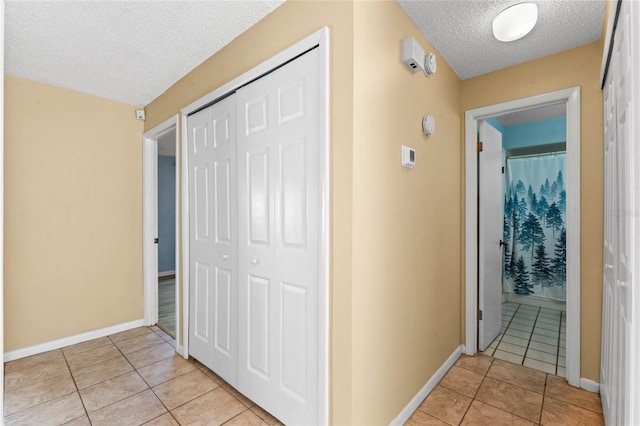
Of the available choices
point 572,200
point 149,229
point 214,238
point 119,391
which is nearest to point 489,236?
point 572,200

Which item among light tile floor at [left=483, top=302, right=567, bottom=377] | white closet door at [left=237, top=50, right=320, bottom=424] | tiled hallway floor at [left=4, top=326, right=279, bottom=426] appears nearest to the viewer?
white closet door at [left=237, top=50, right=320, bottom=424]

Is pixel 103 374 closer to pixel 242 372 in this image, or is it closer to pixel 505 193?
pixel 242 372

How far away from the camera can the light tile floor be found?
2.54 m

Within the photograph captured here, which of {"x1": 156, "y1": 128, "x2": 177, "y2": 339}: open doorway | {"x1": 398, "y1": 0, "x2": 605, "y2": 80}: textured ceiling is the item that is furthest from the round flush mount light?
{"x1": 156, "y1": 128, "x2": 177, "y2": 339}: open doorway

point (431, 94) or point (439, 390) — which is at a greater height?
point (431, 94)

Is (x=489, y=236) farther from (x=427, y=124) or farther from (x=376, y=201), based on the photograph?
(x=376, y=201)

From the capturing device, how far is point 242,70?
6.63 feet

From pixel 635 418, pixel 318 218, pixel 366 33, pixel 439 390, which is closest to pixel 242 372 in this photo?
pixel 318 218

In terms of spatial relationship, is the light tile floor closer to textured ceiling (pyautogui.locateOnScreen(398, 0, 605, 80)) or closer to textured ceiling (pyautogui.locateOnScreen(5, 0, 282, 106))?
textured ceiling (pyautogui.locateOnScreen(398, 0, 605, 80))

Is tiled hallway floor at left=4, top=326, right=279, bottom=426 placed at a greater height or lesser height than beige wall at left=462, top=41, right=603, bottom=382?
lesser

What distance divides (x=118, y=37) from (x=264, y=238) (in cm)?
174

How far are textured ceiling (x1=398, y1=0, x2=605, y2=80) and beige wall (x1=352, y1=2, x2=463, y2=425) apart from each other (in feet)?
0.33

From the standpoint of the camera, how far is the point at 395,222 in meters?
1.74

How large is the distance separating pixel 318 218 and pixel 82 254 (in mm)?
2788
